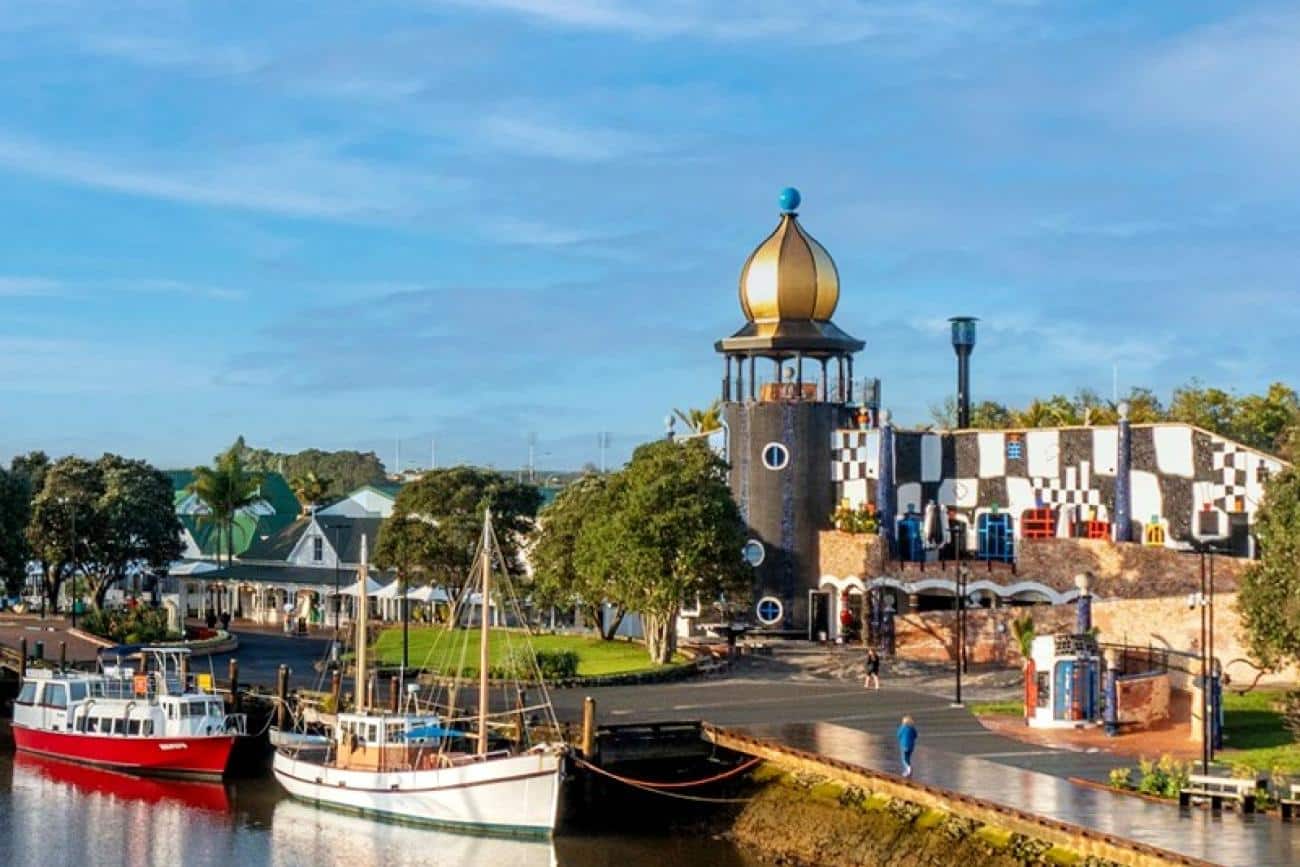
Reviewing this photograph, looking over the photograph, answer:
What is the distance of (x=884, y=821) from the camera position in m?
38.3

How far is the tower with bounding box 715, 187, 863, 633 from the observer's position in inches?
2744

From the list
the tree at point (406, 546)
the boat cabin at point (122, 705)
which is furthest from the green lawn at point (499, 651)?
the boat cabin at point (122, 705)

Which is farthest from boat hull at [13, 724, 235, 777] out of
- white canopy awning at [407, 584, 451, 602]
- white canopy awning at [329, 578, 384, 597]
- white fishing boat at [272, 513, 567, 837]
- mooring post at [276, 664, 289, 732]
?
white canopy awning at [329, 578, 384, 597]

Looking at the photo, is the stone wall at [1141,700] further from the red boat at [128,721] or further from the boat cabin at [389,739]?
the red boat at [128,721]

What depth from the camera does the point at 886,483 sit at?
228 feet

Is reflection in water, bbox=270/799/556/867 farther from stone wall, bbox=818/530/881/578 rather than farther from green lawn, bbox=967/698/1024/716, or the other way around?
stone wall, bbox=818/530/881/578

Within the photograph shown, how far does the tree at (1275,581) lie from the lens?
4138 centimetres

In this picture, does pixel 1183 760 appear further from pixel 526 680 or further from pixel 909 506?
pixel 909 506

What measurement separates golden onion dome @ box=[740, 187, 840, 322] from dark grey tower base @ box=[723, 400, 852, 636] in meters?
3.54

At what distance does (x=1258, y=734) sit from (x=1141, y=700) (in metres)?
2.90

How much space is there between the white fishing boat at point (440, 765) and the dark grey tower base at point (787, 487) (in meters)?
19.4

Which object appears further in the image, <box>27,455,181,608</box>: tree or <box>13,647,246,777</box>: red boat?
<box>27,455,181,608</box>: tree

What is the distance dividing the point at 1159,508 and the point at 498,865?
107ft

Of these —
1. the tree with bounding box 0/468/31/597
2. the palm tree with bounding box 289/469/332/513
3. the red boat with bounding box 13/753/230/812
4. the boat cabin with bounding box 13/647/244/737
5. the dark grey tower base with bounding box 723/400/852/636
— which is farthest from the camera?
the palm tree with bounding box 289/469/332/513
